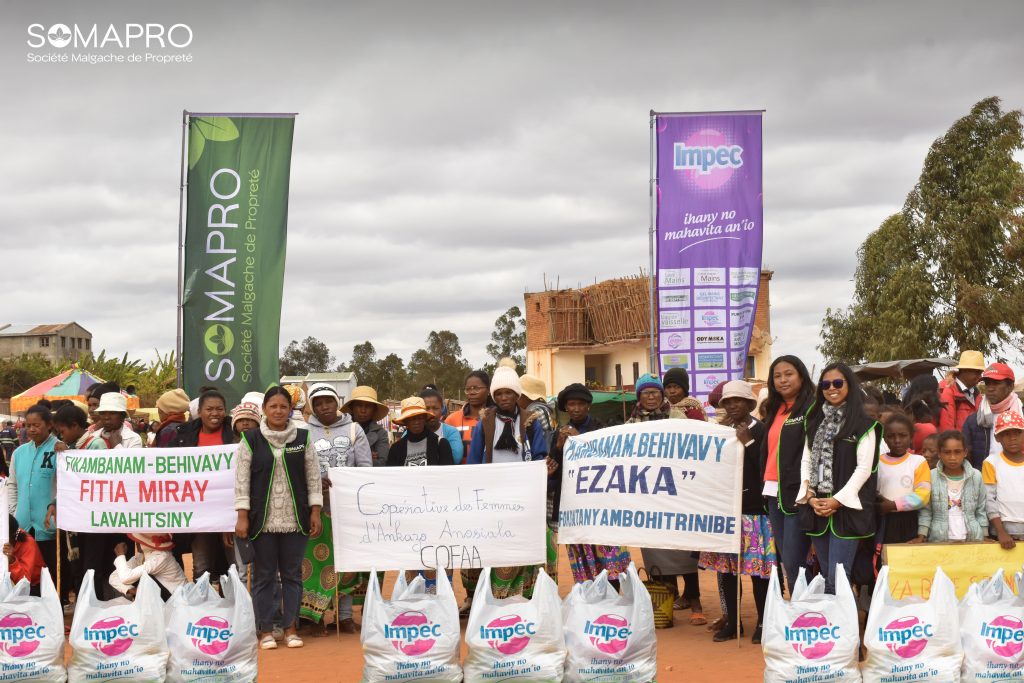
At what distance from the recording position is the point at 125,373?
156 ft

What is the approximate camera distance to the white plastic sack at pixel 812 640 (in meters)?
6.00

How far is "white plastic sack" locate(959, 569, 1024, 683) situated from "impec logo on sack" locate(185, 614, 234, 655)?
387 centimetres

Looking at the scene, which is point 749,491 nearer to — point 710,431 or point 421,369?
point 710,431

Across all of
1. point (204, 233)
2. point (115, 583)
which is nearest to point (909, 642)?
point (115, 583)

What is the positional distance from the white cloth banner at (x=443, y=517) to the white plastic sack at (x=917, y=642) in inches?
107

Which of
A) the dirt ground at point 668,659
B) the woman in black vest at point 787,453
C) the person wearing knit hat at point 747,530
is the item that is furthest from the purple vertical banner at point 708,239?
the woman in black vest at point 787,453

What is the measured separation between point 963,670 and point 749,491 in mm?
2099

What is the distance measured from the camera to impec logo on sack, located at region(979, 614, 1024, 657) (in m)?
6.09

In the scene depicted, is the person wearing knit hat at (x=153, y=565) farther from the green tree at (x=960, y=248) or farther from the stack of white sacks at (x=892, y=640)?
the green tree at (x=960, y=248)

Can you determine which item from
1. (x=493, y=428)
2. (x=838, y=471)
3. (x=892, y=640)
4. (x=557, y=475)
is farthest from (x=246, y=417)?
(x=892, y=640)

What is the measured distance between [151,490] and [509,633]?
3.56m

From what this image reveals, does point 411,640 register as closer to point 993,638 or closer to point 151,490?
point 993,638

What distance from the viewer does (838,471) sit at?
Result: 22.8 feet

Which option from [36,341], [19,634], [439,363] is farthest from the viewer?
[36,341]
